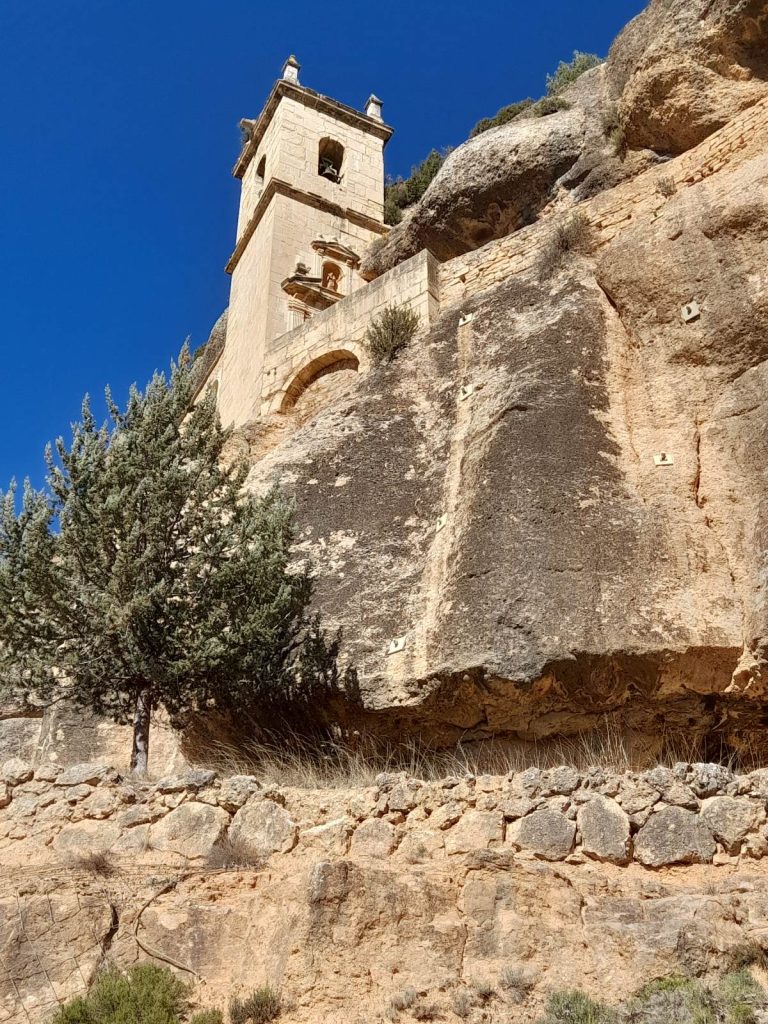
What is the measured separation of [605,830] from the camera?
216 inches

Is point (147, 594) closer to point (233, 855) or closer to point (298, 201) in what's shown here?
point (233, 855)

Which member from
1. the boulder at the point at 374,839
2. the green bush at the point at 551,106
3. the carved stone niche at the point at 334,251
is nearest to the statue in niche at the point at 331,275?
the carved stone niche at the point at 334,251

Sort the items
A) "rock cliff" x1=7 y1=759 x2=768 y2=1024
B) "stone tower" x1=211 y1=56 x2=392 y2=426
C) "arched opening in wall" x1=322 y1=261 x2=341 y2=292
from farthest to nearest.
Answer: "arched opening in wall" x1=322 y1=261 x2=341 y2=292 < "stone tower" x1=211 y1=56 x2=392 y2=426 < "rock cliff" x1=7 y1=759 x2=768 y2=1024

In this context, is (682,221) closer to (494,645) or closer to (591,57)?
(494,645)

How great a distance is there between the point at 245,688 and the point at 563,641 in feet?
8.07

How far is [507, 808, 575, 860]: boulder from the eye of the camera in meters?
5.50

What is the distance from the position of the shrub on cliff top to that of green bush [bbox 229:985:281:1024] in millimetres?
2524

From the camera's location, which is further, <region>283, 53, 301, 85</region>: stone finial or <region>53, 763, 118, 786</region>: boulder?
<region>283, 53, 301, 85</region>: stone finial

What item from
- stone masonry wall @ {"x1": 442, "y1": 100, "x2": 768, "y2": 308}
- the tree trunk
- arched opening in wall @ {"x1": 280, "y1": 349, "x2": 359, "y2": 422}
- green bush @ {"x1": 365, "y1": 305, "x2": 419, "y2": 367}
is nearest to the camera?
the tree trunk

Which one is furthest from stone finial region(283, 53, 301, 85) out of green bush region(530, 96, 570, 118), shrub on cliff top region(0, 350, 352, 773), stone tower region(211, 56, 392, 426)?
shrub on cliff top region(0, 350, 352, 773)

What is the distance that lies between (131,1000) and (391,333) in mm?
8350

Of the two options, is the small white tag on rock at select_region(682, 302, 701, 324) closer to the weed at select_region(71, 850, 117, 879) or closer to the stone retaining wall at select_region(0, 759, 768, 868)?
the stone retaining wall at select_region(0, 759, 768, 868)

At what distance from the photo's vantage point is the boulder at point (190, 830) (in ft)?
19.0

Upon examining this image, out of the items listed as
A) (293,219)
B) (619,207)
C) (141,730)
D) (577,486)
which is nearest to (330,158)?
(293,219)
